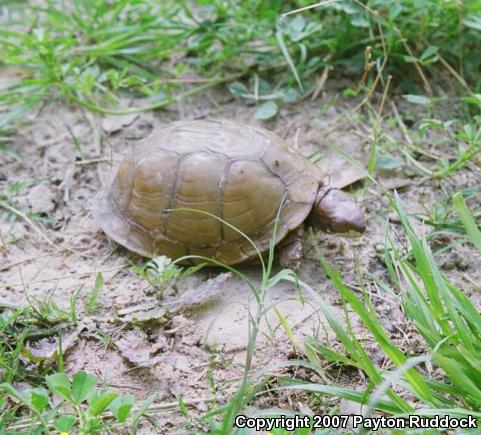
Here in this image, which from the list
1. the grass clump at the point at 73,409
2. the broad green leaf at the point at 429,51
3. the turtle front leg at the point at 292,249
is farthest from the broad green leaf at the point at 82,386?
the broad green leaf at the point at 429,51

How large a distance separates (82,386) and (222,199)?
34.1 inches

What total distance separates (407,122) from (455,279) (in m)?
0.97

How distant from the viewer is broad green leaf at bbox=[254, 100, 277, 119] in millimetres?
2957

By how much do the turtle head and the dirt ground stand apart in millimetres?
105

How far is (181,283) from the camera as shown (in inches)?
88.6

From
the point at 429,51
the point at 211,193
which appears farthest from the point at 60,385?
the point at 429,51

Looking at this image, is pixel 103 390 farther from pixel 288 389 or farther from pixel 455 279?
pixel 455 279

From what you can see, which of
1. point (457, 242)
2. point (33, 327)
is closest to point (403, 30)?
point (457, 242)

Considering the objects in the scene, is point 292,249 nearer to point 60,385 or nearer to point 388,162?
point 388,162

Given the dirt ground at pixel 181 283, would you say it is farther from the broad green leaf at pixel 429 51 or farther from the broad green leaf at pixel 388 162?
the broad green leaf at pixel 429 51

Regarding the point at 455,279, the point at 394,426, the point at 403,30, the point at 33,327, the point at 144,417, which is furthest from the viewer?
the point at 403,30

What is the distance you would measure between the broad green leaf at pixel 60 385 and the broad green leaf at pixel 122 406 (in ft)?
0.37

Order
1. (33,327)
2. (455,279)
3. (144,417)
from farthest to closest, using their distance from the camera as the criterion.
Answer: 1. (455,279)
2. (33,327)
3. (144,417)

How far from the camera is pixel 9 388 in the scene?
1.61 meters
